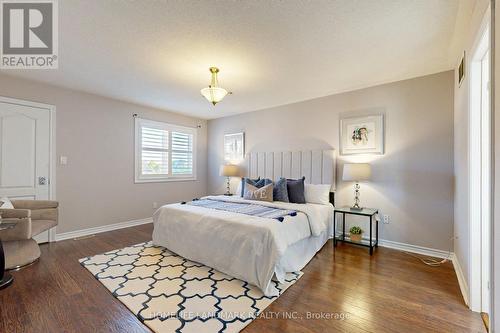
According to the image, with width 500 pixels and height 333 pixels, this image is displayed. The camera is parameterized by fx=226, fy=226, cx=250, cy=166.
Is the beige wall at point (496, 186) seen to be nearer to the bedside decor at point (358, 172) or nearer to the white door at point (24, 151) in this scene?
the bedside decor at point (358, 172)

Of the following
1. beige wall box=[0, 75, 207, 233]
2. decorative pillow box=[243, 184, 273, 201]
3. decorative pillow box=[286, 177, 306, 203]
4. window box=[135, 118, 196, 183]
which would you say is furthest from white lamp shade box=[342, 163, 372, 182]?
beige wall box=[0, 75, 207, 233]

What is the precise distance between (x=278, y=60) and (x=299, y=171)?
212 cm

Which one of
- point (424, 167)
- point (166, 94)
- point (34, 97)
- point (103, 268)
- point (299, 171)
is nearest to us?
point (103, 268)

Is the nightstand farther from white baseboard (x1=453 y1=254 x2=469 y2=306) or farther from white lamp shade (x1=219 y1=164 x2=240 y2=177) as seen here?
white lamp shade (x1=219 y1=164 x2=240 y2=177)

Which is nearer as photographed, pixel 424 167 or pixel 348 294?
pixel 348 294

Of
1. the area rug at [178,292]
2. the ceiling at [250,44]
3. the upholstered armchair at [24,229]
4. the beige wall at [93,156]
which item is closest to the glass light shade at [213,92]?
the ceiling at [250,44]

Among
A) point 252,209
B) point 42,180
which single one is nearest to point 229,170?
point 252,209

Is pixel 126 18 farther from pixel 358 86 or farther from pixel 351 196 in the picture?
pixel 351 196

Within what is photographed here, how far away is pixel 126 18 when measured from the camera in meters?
1.95

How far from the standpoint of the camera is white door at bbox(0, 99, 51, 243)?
317 cm

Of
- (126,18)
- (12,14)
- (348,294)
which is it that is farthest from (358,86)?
(12,14)

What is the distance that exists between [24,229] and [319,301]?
3.20 m

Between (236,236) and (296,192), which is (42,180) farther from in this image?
(296,192)

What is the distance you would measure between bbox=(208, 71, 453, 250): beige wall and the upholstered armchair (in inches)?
163
